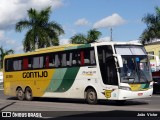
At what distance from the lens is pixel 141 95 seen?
21.7 m

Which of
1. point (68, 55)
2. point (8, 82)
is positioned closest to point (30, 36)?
point (8, 82)

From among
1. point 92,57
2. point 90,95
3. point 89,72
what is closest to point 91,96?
point 90,95

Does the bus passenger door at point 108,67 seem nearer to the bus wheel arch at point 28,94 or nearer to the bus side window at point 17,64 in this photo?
the bus wheel arch at point 28,94

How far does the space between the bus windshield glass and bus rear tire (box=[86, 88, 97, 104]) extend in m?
2.13

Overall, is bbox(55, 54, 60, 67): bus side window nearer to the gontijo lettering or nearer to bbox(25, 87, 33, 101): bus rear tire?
the gontijo lettering

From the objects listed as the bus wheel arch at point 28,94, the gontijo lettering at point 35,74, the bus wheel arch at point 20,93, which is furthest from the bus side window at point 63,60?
the bus wheel arch at point 20,93

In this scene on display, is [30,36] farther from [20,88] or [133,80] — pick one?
[133,80]

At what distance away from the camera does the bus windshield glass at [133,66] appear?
21484mm

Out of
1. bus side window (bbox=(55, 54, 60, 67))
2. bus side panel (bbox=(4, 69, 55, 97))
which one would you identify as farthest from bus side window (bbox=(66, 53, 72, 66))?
bus side panel (bbox=(4, 69, 55, 97))

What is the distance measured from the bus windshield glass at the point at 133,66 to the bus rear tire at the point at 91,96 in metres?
2.13

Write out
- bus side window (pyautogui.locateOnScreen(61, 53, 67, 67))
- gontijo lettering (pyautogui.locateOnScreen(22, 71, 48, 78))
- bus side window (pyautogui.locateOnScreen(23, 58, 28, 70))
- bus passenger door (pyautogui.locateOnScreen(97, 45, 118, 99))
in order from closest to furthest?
bus passenger door (pyautogui.locateOnScreen(97, 45, 118, 99))
bus side window (pyautogui.locateOnScreen(61, 53, 67, 67))
gontijo lettering (pyautogui.locateOnScreen(22, 71, 48, 78))
bus side window (pyautogui.locateOnScreen(23, 58, 28, 70))

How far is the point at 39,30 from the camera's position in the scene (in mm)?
50312

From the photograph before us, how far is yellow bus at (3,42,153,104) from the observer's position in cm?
2155

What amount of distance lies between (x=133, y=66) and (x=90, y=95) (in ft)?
9.73
